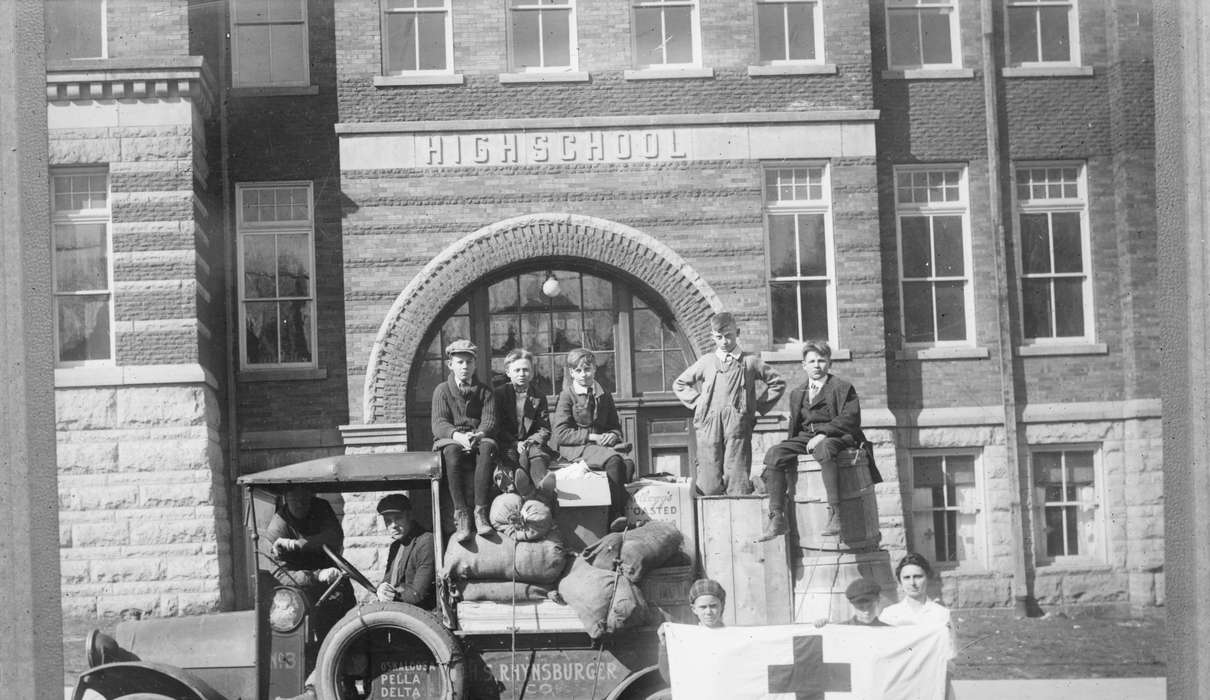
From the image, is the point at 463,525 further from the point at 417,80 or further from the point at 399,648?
the point at 417,80

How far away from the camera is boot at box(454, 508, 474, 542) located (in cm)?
928

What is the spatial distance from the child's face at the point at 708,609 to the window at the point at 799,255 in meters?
9.49

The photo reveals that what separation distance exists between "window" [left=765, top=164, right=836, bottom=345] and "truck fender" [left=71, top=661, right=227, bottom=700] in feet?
32.9

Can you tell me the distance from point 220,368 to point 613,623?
1016 cm

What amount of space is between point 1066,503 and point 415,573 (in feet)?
36.5

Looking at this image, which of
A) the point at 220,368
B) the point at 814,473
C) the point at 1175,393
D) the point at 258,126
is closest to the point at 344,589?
the point at 814,473

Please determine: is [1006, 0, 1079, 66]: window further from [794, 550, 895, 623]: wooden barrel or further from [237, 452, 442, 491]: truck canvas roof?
[237, 452, 442, 491]: truck canvas roof

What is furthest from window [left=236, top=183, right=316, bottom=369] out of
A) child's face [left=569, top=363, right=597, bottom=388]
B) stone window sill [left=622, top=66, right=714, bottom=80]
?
child's face [left=569, top=363, right=597, bottom=388]

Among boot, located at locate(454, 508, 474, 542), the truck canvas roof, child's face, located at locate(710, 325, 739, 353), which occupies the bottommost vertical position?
boot, located at locate(454, 508, 474, 542)

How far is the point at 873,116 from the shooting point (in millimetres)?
17938

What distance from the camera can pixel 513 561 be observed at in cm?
920

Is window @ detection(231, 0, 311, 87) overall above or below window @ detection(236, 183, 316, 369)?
above

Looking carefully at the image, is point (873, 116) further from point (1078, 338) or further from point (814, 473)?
point (814, 473)

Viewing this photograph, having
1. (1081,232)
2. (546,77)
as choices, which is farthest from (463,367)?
(1081,232)
